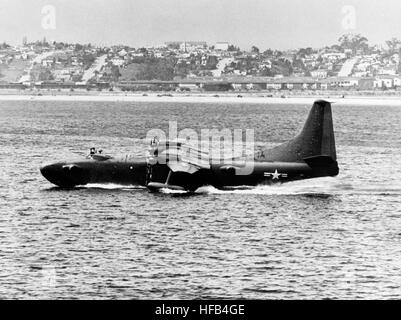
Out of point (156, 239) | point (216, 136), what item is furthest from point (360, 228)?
point (216, 136)

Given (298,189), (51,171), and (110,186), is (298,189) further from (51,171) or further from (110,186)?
(51,171)

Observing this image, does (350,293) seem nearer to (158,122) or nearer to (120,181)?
(120,181)

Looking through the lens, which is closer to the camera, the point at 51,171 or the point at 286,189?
the point at 51,171

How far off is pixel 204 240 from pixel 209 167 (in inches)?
672

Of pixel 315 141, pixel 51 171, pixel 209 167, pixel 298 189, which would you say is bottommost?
pixel 298 189

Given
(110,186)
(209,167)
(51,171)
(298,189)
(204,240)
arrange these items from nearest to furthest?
(204,240) → (209,167) → (51,171) → (110,186) → (298,189)

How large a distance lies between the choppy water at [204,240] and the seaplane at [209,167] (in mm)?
999

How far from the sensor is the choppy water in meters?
40.5

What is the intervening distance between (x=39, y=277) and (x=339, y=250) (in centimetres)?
1797

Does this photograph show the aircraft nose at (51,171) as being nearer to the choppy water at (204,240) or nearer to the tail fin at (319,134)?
the choppy water at (204,240)

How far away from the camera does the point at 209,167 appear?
219 ft

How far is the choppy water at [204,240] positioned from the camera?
40.5m

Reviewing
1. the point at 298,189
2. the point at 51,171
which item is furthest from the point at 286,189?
the point at 51,171

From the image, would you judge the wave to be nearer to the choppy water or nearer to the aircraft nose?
the choppy water
